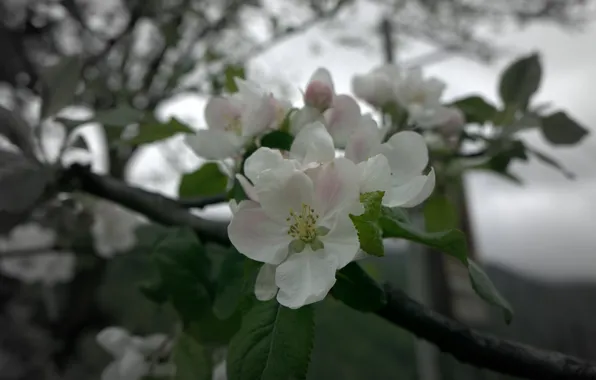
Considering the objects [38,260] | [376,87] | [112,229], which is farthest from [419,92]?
[38,260]

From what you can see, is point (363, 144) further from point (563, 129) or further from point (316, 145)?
point (563, 129)

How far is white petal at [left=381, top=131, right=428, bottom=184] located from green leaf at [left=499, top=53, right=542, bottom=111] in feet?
0.67

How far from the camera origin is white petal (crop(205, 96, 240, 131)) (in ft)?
1.01

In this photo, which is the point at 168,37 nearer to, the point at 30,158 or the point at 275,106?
the point at 30,158

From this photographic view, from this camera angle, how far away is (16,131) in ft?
1.37

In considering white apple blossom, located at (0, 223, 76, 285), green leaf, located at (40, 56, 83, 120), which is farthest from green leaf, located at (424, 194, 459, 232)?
white apple blossom, located at (0, 223, 76, 285)

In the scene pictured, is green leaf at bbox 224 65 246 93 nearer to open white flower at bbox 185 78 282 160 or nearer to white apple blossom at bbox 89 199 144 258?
open white flower at bbox 185 78 282 160

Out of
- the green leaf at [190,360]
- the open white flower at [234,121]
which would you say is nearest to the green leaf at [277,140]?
the open white flower at [234,121]

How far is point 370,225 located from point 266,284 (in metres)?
0.05

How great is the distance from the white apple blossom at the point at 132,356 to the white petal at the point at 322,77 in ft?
0.63

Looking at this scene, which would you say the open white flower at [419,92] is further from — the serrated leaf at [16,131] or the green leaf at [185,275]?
the serrated leaf at [16,131]

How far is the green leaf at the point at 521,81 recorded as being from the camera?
1.41 feet

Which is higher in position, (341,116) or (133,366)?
(341,116)

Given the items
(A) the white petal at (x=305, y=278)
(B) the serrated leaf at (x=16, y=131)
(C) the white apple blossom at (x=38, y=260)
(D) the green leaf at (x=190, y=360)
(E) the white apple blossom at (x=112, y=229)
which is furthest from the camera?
(C) the white apple blossom at (x=38, y=260)
